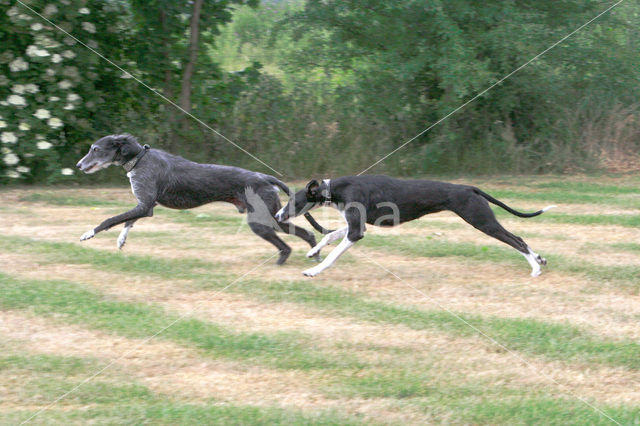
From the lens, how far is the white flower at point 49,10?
40.5ft

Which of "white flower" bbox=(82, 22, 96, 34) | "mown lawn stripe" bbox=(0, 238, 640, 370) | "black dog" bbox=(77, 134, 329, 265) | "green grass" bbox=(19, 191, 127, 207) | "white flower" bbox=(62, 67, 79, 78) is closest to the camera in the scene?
"mown lawn stripe" bbox=(0, 238, 640, 370)

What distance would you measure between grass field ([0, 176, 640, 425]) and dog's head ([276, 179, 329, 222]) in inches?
21.9

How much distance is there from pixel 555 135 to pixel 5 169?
9.69 meters

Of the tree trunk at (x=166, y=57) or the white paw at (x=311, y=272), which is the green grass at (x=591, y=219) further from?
the tree trunk at (x=166, y=57)

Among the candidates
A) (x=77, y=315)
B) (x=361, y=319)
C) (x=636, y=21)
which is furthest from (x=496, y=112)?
(x=77, y=315)

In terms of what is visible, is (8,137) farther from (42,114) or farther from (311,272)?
(311,272)

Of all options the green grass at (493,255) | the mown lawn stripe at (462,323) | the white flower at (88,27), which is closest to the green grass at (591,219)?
the green grass at (493,255)

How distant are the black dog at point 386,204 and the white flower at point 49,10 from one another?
6.96 m

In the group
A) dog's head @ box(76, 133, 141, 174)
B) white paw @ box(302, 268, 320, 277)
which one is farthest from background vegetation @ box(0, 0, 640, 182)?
white paw @ box(302, 268, 320, 277)

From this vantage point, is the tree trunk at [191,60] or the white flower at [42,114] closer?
the white flower at [42,114]

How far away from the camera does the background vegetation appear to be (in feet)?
41.7

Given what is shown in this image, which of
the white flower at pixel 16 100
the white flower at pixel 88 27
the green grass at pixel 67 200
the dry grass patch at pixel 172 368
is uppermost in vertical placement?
the white flower at pixel 88 27

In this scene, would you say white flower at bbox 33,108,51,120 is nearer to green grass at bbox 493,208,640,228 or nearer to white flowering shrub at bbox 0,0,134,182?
white flowering shrub at bbox 0,0,134,182

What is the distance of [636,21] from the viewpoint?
1446 centimetres
